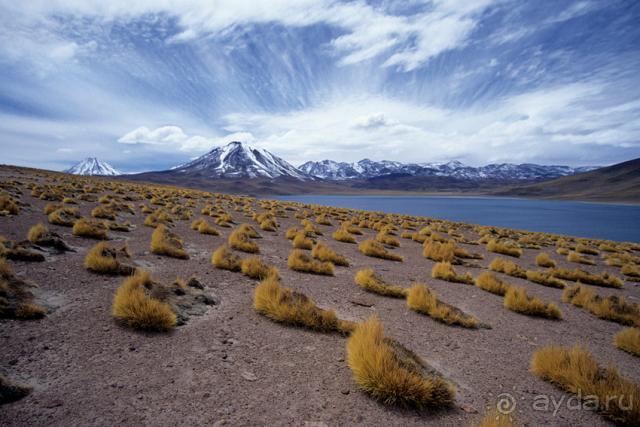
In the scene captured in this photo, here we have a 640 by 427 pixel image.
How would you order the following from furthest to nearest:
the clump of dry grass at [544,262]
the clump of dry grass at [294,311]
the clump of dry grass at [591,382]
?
the clump of dry grass at [544,262] < the clump of dry grass at [294,311] < the clump of dry grass at [591,382]

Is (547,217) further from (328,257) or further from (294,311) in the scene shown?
(294,311)

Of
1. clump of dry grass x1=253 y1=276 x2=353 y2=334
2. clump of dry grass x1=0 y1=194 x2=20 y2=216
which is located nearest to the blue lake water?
clump of dry grass x1=253 y1=276 x2=353 y2=334

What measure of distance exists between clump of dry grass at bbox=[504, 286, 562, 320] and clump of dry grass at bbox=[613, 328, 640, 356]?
1.18 m

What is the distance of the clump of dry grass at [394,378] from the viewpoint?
135 inches

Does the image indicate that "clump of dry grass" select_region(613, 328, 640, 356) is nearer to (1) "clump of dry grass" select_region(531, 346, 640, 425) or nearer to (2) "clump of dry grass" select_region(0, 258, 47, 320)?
(1) "clump of dry grass" select_region(531, 346, 640, 425)

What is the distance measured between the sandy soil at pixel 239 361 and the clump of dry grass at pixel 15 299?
16 centimetres

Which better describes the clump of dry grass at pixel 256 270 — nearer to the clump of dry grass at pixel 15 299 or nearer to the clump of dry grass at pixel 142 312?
the clump of dry grass at pixel 142 312

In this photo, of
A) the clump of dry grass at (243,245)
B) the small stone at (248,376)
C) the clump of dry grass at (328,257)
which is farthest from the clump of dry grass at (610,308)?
the clump of dry grass at (243,245)

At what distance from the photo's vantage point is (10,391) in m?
2.93

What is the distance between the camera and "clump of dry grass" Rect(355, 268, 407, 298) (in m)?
7.33

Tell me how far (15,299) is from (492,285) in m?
10.3

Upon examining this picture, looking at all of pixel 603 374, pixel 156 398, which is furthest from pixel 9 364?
pixel 603 374

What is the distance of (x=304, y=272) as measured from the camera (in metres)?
8.88

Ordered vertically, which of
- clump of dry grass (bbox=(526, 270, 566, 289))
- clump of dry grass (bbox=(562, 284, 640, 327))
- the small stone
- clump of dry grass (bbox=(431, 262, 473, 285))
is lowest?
clump of dry grass (bbox=(526, 270, 566, 289))
